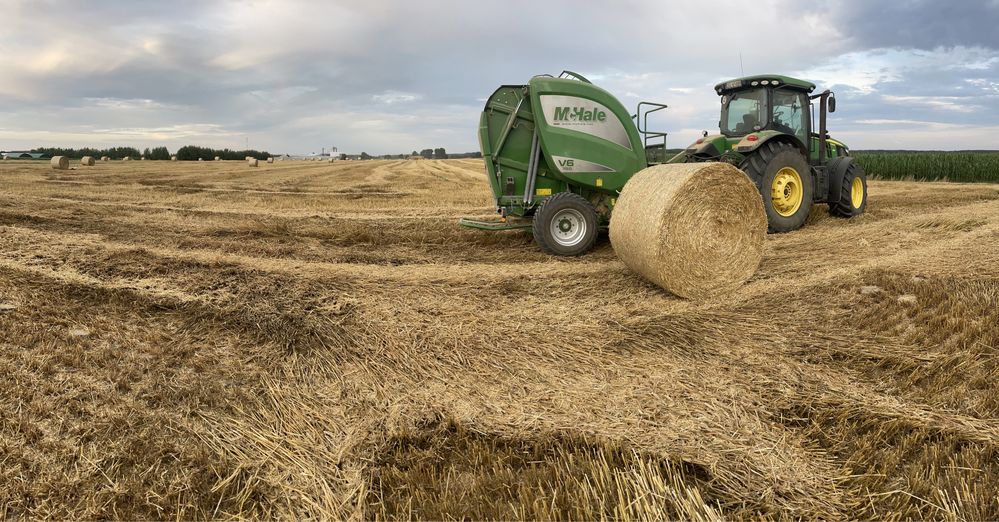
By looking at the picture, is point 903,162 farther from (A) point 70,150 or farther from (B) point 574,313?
(A) point 70,150

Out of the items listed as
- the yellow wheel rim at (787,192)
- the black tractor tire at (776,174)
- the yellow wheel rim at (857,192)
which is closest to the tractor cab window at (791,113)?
the black tractor tire at (776,174)

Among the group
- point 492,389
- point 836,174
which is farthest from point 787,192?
point 492,389

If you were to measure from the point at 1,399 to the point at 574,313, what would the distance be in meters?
3.59

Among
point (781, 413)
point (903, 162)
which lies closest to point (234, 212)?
point (781, 413)

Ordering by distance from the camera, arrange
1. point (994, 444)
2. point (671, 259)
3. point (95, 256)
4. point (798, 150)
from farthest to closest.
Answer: point (798, 150), point (95, 256), point (671, 259), point (994, 444)

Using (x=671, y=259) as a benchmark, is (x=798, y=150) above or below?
above

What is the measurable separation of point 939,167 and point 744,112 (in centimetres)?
1790

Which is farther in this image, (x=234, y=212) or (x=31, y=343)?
(x=234, y=212)

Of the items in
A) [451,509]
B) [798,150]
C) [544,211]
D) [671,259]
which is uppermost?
[798,150]

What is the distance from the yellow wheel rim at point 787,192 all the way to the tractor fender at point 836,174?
1.43m

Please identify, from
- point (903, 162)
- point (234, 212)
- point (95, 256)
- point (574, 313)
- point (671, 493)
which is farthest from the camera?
point (903, 162)

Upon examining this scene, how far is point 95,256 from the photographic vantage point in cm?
634

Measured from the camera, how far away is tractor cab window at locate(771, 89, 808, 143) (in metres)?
9.18

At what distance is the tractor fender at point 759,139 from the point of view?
824cm
